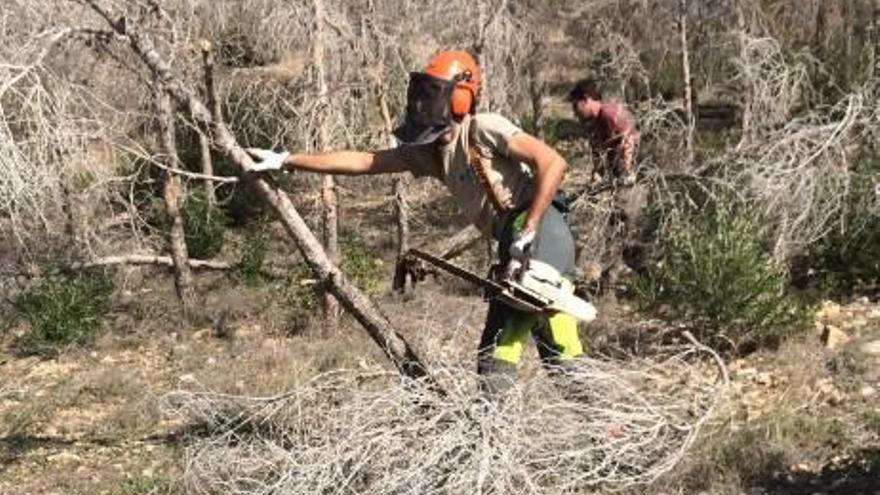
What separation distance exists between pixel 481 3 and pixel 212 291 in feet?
10.9

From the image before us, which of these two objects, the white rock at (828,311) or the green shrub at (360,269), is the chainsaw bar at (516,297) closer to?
the white rock at (828,311)

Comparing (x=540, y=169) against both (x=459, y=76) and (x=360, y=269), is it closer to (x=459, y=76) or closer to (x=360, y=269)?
(x=459, y=76)

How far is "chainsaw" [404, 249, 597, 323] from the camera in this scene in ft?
14.3

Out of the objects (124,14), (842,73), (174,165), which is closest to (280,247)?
(174,165)

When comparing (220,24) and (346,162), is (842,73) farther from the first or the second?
(346,162)

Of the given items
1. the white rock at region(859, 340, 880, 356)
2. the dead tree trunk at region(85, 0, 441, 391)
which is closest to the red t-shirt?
the white rock at region(859, 340, 880, 356)

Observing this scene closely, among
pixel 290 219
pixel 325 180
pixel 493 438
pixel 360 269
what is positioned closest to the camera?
pixel 493 438

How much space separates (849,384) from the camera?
6.07m

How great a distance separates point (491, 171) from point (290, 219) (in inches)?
40.7

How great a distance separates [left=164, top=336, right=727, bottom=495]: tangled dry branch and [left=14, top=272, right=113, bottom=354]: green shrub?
431 cm

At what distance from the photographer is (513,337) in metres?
4.60

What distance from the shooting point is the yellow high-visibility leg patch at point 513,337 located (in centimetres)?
457

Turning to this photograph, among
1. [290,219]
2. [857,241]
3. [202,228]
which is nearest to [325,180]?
[202,228]

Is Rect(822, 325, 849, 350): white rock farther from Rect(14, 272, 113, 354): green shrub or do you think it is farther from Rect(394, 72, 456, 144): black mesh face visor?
Rect(14, 272, 113, 354): green shrub
